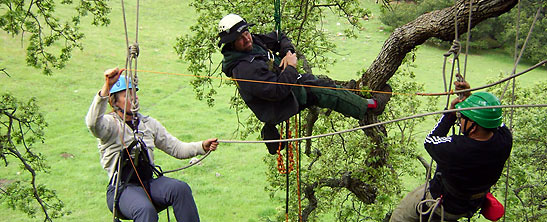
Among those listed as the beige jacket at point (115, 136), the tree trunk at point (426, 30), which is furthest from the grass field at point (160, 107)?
the beige jacket at point (115, 136)

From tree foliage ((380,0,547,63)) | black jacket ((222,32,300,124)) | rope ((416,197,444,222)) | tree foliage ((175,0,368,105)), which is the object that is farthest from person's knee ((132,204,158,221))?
tree foliage ((380,0,547,63))

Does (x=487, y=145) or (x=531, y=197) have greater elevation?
(x=487, y=145)

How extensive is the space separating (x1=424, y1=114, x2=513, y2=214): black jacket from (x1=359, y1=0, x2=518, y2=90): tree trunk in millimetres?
1286

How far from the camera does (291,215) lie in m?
7.24

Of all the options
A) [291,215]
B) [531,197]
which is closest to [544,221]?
[531,197]

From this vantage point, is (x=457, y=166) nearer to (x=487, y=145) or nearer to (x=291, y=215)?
(x=487, y=145)

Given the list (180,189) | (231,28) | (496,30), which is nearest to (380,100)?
(231,28)

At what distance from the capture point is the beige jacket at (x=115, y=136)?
3.82 metres

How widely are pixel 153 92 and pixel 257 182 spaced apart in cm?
693

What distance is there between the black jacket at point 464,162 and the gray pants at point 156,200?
1.85 m

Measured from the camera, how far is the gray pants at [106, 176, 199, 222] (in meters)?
3.92

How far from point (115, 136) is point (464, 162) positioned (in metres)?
2.57

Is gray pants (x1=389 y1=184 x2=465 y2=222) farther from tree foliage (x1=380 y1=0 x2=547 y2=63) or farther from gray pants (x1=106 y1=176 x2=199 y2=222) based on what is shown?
tree foliage (x1=380 y1=0 x2=547 y2=63)

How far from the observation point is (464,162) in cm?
362
